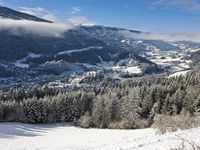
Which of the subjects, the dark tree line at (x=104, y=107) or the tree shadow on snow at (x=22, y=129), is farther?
the dark tree line at (x=104, y=107)

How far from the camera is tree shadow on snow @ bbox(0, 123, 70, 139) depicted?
350 ft

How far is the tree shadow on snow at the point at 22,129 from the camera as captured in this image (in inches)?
4200

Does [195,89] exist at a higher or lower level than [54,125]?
higher

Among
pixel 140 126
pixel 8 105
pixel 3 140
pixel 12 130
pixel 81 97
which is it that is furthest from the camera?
pixel 81 97

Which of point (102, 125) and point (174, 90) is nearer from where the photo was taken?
point (102, 125)

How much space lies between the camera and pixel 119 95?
15462 centimetres

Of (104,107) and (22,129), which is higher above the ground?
(104,107)

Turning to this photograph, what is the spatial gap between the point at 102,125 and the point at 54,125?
16.6 m

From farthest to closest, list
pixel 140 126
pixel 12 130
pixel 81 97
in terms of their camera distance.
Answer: pixel 81 97 → pixel 140 126 → pixel 12 130

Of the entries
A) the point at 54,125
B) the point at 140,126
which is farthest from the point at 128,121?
the point at 54,125

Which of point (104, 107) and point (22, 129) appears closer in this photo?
point (22, 129)

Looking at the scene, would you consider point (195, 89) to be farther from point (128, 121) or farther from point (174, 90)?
point (128, 121)

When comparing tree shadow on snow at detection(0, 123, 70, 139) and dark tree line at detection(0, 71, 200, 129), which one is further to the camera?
dark tree line at detection(0, 71, 200, 129)

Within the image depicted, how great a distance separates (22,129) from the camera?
117m
